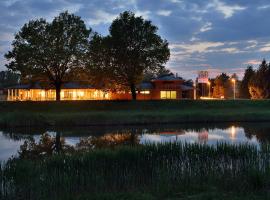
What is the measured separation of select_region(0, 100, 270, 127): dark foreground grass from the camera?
42.8 metres

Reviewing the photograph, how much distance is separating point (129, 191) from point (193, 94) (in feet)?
256

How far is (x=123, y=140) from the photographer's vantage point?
30625 mm

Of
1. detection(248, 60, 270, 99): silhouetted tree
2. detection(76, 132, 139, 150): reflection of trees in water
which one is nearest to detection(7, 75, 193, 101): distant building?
detection(248, 60, 270, 99): silhouetted tree

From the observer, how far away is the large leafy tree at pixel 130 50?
61750 mm

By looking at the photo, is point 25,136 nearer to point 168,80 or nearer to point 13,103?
point 13,103

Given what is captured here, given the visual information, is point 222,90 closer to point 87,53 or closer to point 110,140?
point 87,53

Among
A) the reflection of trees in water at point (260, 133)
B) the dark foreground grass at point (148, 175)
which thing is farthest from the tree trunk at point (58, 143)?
the reflection of trees in water at point (260, 133)

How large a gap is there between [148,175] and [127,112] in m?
39.0

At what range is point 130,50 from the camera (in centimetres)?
6225

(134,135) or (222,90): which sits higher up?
(222,90)

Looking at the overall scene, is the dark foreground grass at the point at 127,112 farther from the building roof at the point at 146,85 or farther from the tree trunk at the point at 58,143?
the building roof at the point at 146,85

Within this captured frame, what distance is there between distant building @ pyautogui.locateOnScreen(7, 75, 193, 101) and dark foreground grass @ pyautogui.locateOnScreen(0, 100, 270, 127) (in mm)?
18838

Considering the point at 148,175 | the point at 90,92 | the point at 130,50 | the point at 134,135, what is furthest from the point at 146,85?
the point at 148,175

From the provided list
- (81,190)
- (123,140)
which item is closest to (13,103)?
(123,140)
